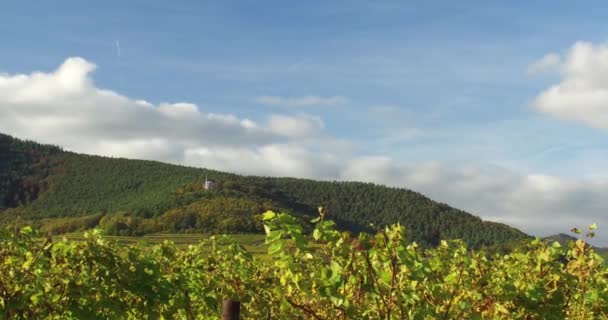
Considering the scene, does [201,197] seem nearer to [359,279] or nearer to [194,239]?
[194,239]

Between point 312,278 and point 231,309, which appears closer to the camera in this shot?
point 312,278

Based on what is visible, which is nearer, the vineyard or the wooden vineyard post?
the vineyard

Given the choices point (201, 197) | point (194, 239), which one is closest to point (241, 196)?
point (201, 197)

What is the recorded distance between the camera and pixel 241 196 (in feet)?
651

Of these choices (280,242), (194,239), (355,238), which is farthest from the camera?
(194,239)

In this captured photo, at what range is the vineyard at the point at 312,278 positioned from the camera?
18.9 feet

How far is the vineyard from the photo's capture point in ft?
18.9

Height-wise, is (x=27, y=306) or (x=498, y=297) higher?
(x=498, y=297)

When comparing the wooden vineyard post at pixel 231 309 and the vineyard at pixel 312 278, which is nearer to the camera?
the vineyard at pixel 312 278

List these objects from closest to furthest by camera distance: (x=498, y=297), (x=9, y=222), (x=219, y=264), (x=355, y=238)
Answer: (x=355, y=238)
(x=498, y=297)
(x=9, y=222)
(x=219, y=264)

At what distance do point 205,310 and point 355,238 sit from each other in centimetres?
733

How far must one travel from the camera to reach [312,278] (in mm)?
5852

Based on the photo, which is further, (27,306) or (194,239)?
(194,239)

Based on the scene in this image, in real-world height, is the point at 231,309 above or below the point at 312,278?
below
